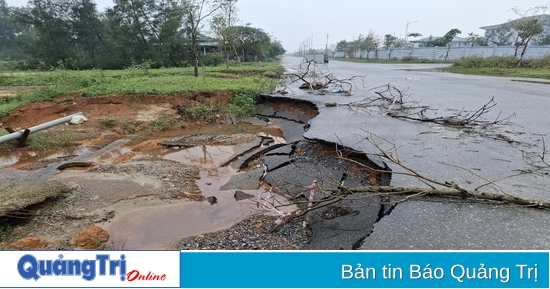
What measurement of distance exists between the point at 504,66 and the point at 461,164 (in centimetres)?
1910

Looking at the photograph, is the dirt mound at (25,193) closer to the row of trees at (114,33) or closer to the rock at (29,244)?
the rock at (29,244)

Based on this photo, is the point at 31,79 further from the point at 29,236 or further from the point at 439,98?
the point at 439,98

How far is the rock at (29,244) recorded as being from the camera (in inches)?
115

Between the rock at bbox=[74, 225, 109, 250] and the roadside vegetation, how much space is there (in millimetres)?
17070

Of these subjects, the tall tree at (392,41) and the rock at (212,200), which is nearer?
the rock at (212,200)

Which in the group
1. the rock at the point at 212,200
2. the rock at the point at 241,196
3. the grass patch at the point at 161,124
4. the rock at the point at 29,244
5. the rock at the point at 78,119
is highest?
the rock at the point at 78,119

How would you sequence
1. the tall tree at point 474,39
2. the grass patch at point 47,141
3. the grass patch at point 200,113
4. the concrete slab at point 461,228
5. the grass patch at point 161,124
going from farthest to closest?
the tall tree at point 474,39 < the grass patch at point 200,113 < the grass patch at point 161,124 < the grass patch at point 47,141 < the concrete slab at point 461,228

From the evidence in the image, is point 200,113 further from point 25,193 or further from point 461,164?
point 461,164

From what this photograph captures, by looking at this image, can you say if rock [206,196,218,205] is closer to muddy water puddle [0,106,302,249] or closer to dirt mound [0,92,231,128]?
muddy water puddle [0,106,302,249]

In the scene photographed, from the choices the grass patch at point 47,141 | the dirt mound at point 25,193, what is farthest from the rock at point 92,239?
the grass patch at point 47,141

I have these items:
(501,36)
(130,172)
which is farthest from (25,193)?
(501,36)

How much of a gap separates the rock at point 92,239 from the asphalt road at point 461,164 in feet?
8.98

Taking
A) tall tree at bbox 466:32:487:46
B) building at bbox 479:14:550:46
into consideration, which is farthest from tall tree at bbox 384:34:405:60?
tall tree at bbox 466:32:487:46

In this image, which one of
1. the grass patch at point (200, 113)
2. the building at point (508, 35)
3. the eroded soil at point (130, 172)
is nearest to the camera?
the eroded soil at point (130, 172)
